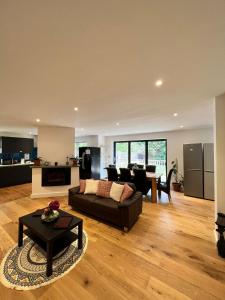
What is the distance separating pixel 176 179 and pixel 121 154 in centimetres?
325

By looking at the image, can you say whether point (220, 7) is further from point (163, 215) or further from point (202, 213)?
point (202, 213)

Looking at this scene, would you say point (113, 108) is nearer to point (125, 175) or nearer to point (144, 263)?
point (125, 175)

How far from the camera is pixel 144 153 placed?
7.16m

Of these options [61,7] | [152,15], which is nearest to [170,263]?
[152,15]

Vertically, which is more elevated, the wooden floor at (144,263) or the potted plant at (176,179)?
the potted plant at (176,179)

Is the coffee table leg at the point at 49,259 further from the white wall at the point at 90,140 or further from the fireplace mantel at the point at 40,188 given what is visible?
the white wall at the point at 90,140

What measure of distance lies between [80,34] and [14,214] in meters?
3.94

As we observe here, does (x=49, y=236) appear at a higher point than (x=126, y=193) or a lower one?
lower

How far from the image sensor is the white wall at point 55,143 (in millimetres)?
5125

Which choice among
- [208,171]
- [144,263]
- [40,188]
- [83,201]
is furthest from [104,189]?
[208,171]

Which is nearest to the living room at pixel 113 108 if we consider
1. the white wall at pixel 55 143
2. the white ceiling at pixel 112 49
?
the white ceiling at pixel 112 49

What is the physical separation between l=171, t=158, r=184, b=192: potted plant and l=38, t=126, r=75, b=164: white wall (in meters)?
4.24

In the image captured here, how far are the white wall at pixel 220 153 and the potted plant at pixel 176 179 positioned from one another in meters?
3.24

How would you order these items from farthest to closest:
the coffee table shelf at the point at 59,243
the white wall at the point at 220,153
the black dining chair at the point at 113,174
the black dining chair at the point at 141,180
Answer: the black dining chair at the point at 113,174 → the black dining chair at the point at 141,180 → the white wall at the point at 220,153 → the coffee table shelf at the point at 59,243
